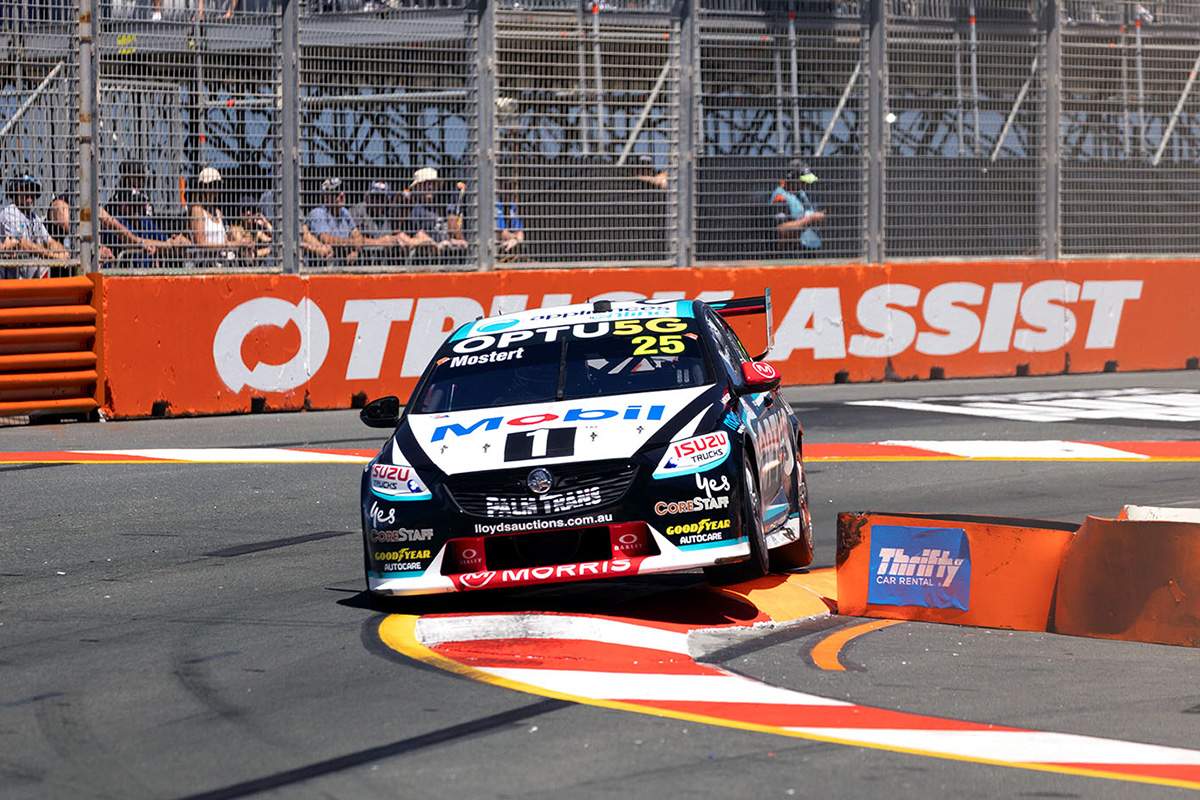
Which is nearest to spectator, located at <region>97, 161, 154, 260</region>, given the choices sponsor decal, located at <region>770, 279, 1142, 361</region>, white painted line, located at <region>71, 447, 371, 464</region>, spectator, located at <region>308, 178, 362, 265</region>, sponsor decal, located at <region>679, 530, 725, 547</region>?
spectator, located at <region>308, 178, 362, 265</region>

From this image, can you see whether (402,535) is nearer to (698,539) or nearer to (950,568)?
(698,539)

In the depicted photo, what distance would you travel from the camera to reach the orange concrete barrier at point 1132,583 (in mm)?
6793

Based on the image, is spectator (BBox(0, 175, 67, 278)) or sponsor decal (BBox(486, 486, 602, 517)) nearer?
sponsor decal (BBox(486, 486, 602, 517))

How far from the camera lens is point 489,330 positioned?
8750mm

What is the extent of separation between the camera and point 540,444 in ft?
23.7

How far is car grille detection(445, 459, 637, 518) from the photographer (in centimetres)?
Answer: 704

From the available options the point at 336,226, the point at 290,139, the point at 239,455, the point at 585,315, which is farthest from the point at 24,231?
the point at 585,315

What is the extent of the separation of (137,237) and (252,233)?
45.5 inches

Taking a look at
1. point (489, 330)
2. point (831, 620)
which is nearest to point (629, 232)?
point (489, 330)

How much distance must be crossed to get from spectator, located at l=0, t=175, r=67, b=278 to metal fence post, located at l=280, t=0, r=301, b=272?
2238 mm

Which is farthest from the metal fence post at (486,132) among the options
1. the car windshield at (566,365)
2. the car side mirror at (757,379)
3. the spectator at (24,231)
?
the car side mirror at (757,379)

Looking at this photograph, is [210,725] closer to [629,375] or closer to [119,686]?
[119,686]

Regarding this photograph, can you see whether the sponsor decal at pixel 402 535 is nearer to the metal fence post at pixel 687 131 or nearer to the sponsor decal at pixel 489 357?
the sponsor decal at pixel 489 357

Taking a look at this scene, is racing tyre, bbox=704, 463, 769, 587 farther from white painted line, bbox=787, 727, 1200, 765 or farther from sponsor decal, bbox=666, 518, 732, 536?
white painted line, bbox=787, 727, 1200, 765
